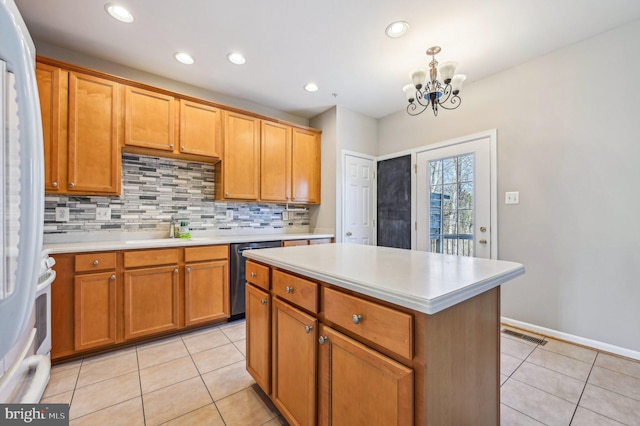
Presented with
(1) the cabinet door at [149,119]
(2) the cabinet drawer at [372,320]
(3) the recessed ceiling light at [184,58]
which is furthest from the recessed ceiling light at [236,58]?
(2) the cabinet drawer at [372,320]

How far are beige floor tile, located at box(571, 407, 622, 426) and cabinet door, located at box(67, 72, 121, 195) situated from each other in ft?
11.7

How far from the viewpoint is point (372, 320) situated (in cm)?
91

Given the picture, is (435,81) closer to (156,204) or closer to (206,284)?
(206,284)

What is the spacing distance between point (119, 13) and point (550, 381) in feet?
13.0

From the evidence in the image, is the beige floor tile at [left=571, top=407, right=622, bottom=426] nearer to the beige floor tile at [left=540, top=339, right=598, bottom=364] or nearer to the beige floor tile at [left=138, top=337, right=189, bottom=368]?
the beige floor tile at [left=540, top=339, right=598, bottom=364]

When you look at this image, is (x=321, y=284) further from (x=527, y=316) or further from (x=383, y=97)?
(x=383, y=97)

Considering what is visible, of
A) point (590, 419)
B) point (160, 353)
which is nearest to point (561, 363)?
point (590, 419)

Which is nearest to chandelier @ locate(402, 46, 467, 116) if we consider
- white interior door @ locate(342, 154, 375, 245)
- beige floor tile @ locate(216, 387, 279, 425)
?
white interior door @ locate(342, 154, 375, 245)

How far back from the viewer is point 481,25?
205 cm

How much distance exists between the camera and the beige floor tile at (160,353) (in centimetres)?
203

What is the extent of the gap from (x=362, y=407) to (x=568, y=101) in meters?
2.95

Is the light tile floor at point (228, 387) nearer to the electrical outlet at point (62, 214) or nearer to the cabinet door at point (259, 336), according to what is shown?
the cabinet door at point (259, 336)

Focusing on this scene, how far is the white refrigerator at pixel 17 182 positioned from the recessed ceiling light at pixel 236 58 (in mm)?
2271

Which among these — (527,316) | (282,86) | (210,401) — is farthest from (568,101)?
(210,401)
